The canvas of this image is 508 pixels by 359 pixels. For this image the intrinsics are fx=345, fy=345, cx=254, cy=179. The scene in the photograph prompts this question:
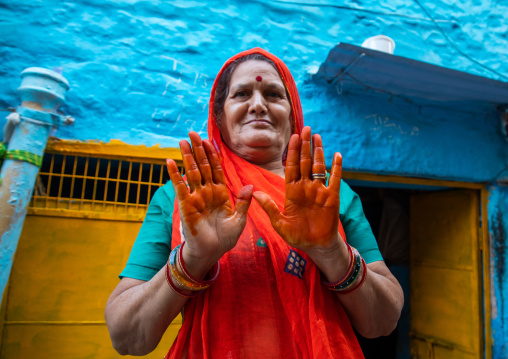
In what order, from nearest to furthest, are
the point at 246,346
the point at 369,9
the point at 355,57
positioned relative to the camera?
the point at 246,346 < the point at 355,57 < the point at 369,9

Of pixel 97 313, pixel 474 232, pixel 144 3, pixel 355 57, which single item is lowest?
pixel 97 313

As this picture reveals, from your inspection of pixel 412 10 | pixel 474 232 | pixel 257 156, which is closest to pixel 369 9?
pixel 412 10

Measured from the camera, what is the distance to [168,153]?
257cm

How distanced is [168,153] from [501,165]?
303 cm

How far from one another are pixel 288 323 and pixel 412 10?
356cm

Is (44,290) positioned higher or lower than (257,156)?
lower

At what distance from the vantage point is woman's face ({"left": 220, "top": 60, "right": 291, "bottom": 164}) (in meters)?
1.28

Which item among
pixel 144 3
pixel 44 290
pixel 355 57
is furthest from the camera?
pixel 144 3

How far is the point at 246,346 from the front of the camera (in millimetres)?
995

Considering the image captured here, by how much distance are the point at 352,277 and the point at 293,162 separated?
0.38m

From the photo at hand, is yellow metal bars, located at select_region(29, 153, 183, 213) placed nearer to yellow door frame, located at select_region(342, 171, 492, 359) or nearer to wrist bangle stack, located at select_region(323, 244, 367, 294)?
yellow door frame, located at select_region(342, 171, 492, 359)

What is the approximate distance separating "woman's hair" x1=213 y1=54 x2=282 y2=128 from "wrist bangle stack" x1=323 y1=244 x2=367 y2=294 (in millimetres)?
795

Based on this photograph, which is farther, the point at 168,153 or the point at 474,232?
the point at 474,232

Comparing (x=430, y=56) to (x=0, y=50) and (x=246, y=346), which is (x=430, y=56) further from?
(x=0, y=50)
